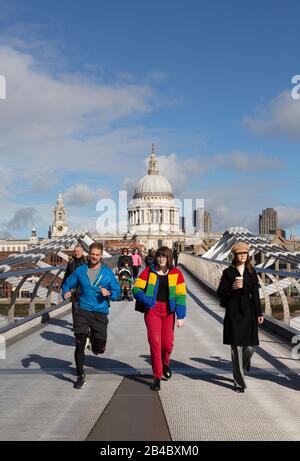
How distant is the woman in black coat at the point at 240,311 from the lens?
6750mm

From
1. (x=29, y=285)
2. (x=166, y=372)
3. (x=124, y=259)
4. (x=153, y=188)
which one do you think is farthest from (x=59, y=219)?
(x=166, y=372)

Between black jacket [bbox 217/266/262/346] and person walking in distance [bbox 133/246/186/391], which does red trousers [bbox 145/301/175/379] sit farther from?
A: black jacket [bbox 217/266/262/346]

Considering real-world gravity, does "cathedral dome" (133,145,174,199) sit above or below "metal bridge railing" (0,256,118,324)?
above

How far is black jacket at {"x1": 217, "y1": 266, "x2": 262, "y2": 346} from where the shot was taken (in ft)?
22.2

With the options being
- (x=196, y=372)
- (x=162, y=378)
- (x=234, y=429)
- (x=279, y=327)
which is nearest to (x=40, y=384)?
(x=162, y=378)

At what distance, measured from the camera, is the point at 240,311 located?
680cm

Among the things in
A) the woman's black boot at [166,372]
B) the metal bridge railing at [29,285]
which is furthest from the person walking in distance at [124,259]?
the woman's black boot at [166,372]

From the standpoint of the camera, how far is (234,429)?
533 centimetres

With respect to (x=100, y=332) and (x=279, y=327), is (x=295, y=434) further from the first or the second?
(x=279, y=327)

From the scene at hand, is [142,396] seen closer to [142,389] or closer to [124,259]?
[142,389]

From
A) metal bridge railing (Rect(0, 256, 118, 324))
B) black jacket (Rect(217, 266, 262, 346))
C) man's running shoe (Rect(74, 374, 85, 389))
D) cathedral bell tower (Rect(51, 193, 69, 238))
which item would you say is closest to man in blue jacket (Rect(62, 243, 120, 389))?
man's running shoe (Rect(74, 374, 85, 389))

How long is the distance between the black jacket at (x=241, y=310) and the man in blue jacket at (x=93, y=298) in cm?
118

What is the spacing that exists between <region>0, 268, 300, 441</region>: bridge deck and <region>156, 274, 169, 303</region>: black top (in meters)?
0.91
